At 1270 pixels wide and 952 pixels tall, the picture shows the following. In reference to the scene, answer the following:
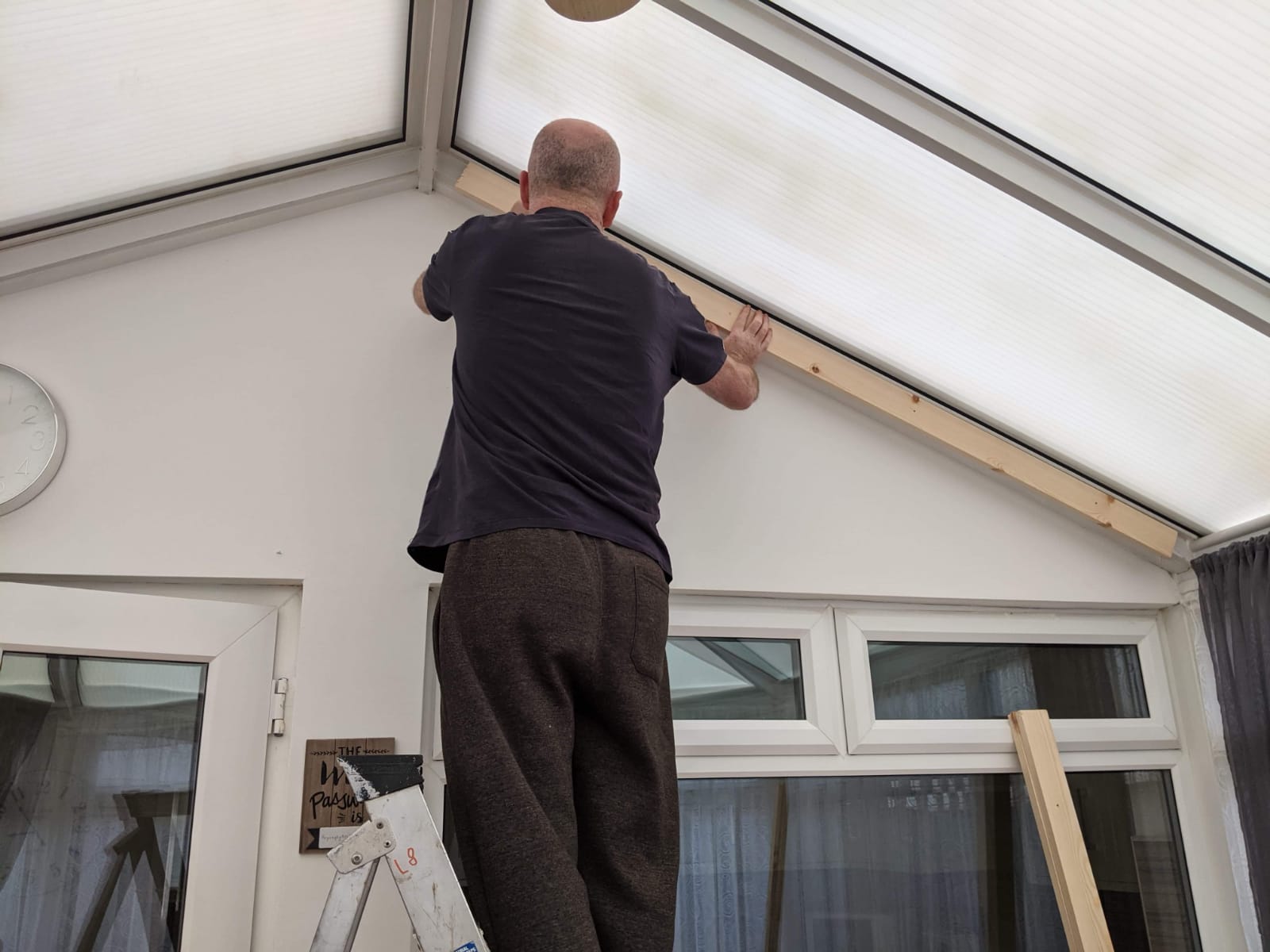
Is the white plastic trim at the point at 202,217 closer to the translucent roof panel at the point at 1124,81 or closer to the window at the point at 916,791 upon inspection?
the translucent roof panel at the point at 1124,81

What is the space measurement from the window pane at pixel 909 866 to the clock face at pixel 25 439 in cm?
154

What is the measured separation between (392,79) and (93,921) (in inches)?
73.7

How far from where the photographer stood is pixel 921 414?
104 inches

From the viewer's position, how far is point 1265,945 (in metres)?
2.38

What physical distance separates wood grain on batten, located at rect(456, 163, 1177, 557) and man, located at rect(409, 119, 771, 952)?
778 mm

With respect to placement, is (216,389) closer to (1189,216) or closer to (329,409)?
(329,409)

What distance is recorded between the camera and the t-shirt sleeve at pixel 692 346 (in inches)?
71.9

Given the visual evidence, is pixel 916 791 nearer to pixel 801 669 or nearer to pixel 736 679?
pixel 801 669

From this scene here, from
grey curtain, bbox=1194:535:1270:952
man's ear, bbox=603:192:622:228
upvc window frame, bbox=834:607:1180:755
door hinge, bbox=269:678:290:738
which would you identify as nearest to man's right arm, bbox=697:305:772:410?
man's ear, bbox=603:192:622:228

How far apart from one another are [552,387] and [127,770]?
124 centimetres

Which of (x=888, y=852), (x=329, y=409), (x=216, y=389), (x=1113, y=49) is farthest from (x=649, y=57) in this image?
(x=888, y=852)

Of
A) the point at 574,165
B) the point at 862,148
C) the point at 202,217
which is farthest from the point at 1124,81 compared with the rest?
the point at 202,217

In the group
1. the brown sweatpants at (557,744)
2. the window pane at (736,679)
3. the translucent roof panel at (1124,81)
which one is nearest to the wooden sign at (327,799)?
the window pane at (736,679)

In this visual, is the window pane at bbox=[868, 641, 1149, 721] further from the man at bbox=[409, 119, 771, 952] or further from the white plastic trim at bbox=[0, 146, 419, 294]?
the white plastic trim at bbox=[0, 146, 419, 294]
